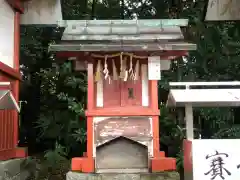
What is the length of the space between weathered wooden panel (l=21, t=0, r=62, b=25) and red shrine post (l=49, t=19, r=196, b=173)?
2.28m

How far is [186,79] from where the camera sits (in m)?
11.4

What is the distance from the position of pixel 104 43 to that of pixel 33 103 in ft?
21.8

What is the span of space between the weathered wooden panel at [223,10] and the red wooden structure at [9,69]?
5.21m

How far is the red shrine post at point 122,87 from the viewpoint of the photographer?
23.5 ft


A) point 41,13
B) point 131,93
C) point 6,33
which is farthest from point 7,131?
point 41,13

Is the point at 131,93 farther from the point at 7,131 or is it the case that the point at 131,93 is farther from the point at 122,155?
the point at 7,131

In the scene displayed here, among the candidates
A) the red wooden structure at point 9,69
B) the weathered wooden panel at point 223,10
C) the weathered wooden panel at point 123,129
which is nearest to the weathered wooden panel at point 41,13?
the red wooden structure at point 9,69

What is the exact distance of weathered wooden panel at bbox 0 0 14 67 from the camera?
820 centimetres

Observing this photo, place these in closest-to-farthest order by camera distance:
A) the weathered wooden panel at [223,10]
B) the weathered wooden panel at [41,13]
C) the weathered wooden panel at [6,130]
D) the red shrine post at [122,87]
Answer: the red shrine post at [122,87] → the weathered wooden panel at [6,130] → the weathered wooden panel at [223,10] → the weathered wooden panel at [41,13]

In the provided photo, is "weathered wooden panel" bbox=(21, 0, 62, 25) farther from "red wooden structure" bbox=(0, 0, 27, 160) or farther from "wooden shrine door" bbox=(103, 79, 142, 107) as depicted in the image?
"wooden shrine door" bbox=(103, 79, 142, 107)

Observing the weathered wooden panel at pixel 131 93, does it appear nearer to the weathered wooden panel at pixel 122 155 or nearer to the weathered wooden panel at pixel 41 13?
the weathered wooden panel at pixel 122 155

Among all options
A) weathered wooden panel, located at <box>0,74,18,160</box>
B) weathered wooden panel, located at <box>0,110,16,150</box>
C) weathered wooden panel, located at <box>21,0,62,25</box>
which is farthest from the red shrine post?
weathered wooden panel, located at <box>21,0,62,25</box>

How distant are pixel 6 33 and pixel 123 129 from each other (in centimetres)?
370

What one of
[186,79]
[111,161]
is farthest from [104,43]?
[186,79]
